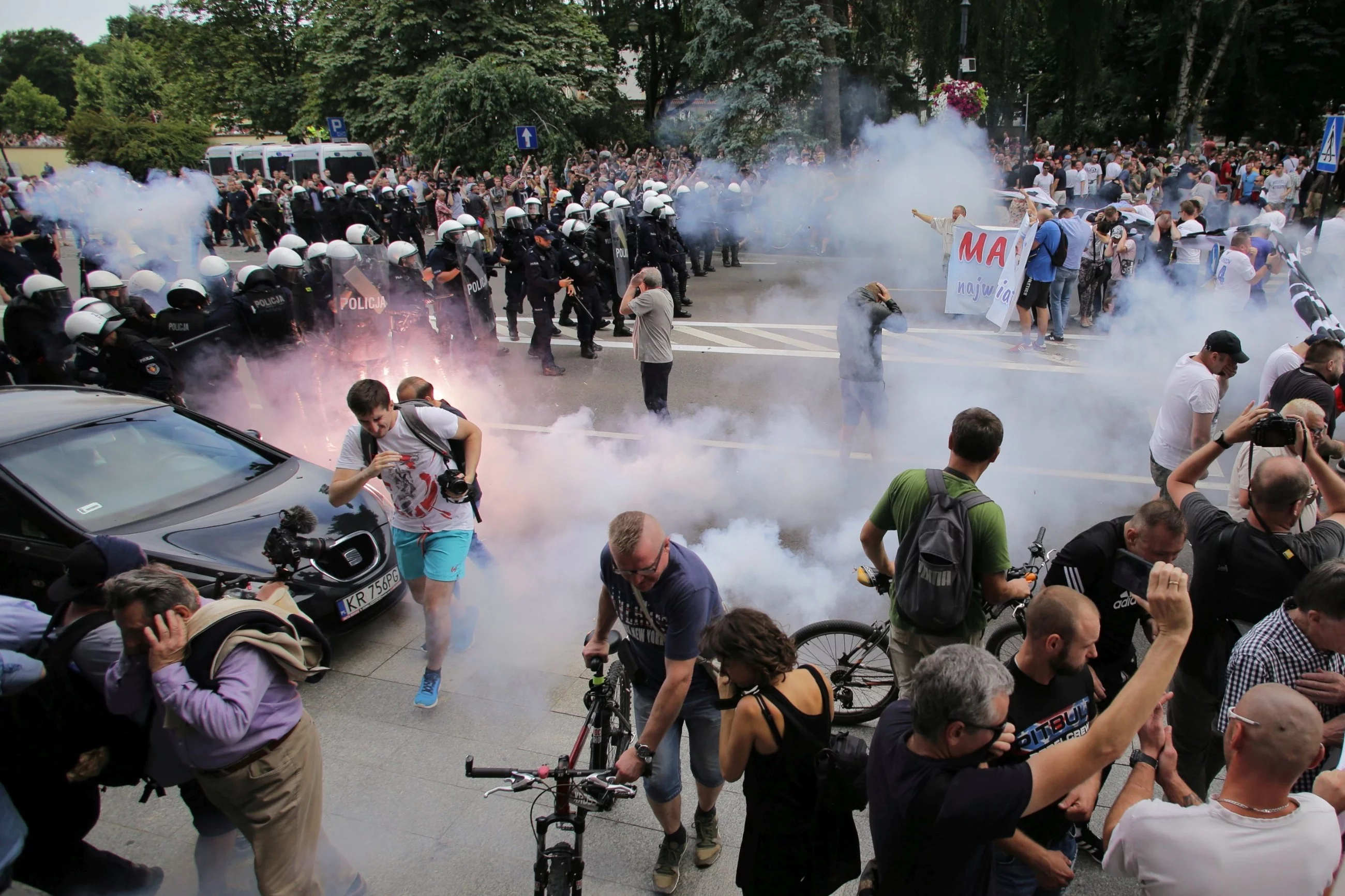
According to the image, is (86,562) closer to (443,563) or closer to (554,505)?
(443,563)

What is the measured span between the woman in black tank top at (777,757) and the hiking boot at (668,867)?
2.34ft

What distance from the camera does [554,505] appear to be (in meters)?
6.12

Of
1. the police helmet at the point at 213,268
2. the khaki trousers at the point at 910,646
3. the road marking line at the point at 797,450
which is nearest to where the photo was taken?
the khaki trousers at the point at 910,646

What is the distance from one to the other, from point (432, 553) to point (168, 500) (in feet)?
5.39

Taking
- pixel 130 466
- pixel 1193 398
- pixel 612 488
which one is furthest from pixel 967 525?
pixel 130 466

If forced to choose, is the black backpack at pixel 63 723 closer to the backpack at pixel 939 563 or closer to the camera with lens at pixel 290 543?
the camera with lens at pixel 290 543

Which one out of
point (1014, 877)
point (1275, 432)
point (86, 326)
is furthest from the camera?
point (86, 326)

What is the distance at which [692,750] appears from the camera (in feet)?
10.2

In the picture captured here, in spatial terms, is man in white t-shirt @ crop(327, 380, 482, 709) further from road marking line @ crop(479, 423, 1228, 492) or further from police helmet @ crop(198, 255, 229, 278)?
police helmet @ crop(198, 255, 229, 278)

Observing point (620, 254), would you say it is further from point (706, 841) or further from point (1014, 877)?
point (1014, 877)

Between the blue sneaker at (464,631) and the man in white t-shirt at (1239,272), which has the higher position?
the man in white t-shirt at (1239,272)

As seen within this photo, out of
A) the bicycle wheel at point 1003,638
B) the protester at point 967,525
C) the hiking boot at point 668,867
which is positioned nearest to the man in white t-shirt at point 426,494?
the hiking boot at point 668,867

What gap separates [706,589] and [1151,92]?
32.6 m

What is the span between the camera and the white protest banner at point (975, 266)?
10125mm
